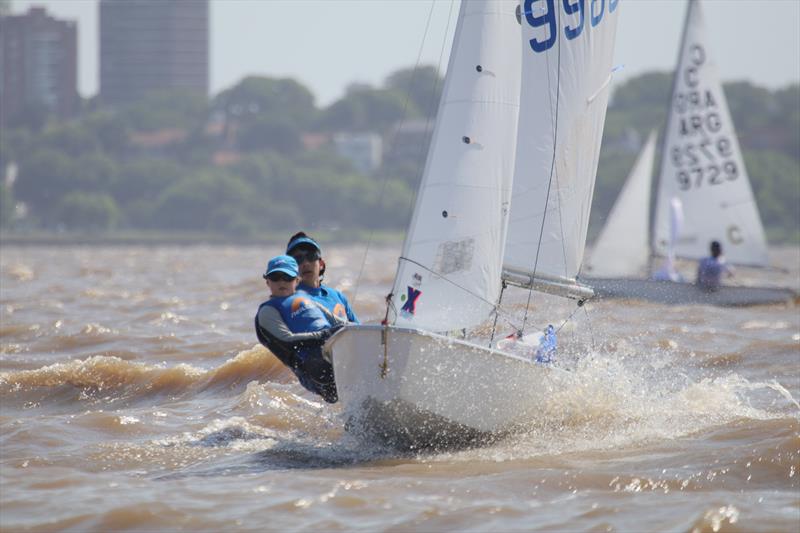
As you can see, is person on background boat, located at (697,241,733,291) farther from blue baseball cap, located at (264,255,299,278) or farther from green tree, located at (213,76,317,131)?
green tree, located at (213,76,317,131)

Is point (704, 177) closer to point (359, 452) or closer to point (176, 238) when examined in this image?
point (359, 452)

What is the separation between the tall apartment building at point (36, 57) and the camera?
165m

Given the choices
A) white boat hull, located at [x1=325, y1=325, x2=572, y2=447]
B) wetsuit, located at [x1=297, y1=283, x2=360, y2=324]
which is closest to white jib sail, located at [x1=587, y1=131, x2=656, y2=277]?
wetsuit, located at [x1=297, y1=283, x2=360, y2=324]

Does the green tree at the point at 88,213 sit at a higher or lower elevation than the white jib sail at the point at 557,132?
lower

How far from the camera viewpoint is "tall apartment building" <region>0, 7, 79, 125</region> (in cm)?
16512

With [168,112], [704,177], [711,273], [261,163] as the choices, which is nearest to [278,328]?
[711,273]

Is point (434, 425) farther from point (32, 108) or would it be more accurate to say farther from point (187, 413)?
point (32, 108)

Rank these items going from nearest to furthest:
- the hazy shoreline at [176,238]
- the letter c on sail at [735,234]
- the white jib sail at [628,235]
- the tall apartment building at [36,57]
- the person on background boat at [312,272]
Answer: the person on background boat at [312,272], the white jib sail at [628,235], the letter c on sail at [735,234], the hazy shoreline at [176,238], the tall apartment building at [36,57]

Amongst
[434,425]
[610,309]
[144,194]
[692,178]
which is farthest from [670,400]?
[144,194]

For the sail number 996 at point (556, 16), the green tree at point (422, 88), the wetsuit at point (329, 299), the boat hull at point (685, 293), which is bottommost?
the boat hull at point (685, 293)

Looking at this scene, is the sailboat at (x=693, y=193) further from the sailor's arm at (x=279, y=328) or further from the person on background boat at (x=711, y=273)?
the sailor's arm at (x=279, y=328)

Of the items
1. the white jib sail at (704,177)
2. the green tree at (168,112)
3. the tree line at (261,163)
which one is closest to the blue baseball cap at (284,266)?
the white jib sail at (704,177)

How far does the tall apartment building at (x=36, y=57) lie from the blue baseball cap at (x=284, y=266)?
160 metres

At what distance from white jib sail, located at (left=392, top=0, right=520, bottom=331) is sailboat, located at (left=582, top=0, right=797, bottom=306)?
57.6 feet
